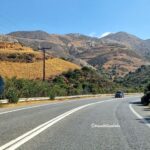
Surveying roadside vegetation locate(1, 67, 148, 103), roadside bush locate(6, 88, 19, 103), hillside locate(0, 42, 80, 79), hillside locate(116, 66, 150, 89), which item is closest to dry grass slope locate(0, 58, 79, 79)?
hillside locate(0, 42, 80, 79)

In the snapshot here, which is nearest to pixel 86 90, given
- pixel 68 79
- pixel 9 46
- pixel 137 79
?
pixel 68 79

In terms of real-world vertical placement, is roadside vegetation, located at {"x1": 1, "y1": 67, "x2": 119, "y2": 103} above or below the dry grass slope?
below

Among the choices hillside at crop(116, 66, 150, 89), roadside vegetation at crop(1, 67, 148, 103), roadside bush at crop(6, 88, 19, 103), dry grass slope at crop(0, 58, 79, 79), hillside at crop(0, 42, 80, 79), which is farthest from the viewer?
hillside at crop(116, 66, 150, 89)

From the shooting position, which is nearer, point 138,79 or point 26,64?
point 26,64

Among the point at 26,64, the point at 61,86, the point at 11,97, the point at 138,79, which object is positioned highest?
the point at 26,64

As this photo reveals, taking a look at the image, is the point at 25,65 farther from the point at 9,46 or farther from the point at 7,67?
the point at 9,46

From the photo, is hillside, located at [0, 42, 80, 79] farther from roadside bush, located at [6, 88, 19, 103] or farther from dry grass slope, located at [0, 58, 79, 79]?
roadside bush, located at [6, 88, 19, 103]

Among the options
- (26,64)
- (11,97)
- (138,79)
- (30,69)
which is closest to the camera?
(11,97)

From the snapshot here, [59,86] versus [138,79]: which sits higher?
[138,79]

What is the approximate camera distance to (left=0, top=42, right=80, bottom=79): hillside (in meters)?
109

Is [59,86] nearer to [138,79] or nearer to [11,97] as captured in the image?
[11,97]

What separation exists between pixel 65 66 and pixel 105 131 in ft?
359

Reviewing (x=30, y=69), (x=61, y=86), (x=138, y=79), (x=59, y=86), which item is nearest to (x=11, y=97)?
(x=59, y=86)

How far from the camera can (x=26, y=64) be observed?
117m
